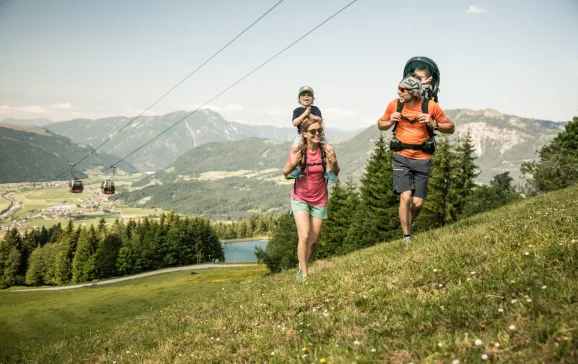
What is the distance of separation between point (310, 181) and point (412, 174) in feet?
8.18

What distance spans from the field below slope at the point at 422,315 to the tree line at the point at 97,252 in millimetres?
112786

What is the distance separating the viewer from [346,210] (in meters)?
52.8

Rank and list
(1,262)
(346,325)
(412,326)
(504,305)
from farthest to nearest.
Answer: (1,262)
(346,325)
(412,326)
(504,305)

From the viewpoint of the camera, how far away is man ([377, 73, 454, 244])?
340 inches

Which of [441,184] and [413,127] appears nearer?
[413,127]

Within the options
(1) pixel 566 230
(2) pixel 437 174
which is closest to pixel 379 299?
(1) pixel 566 230

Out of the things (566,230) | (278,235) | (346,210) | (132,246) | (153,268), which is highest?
(566,230)

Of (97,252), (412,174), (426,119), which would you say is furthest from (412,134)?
(97,252)

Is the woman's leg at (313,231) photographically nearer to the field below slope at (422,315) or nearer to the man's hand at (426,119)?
the field below slope at (422,315)

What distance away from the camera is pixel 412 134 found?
351 inches

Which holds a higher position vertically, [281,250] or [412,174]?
[412,174]

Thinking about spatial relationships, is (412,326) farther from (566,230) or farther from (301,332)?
(566,230)

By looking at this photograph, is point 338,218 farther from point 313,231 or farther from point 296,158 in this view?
point 296,158

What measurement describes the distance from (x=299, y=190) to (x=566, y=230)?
5.09 meters
